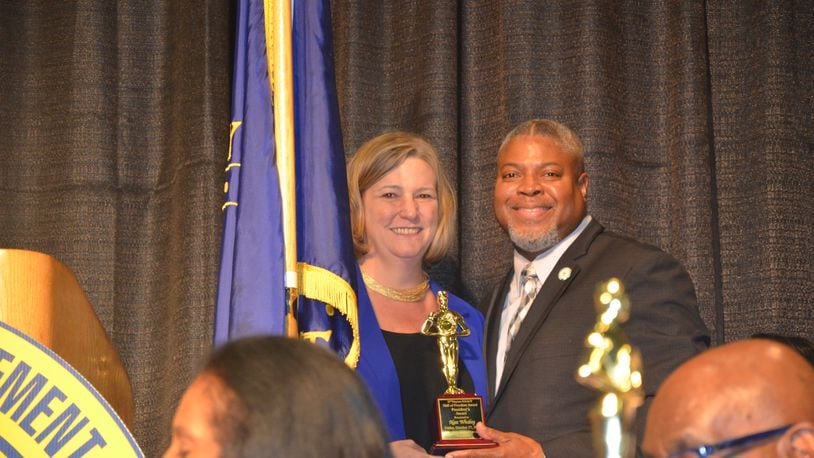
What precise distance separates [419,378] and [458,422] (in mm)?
400

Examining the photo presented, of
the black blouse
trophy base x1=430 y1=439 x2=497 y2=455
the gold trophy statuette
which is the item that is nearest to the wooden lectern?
trophy base x1=430 y1=439 x2=497 y2=455

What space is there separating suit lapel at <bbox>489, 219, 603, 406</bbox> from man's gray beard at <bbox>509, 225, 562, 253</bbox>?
77 mm

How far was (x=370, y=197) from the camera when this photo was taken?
4.21m

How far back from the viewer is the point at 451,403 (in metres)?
3.66

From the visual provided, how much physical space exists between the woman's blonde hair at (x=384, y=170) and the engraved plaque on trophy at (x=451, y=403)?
1.60ft

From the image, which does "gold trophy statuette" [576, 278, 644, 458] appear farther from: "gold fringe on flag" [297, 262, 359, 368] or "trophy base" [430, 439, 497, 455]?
"gold fringe on flag" [297, 262, 359, 368]

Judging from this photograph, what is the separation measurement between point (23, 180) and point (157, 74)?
76cm

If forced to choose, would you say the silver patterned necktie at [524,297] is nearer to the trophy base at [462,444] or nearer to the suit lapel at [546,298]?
the suit lapel at [546,298]

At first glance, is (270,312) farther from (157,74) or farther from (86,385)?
(157,74)

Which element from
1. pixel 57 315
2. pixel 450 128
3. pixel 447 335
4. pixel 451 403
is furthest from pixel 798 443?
pixel 450 128

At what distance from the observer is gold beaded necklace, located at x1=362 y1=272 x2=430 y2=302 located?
420 cm

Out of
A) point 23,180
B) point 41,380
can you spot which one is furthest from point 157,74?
point 41,380

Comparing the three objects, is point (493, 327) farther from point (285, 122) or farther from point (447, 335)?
point (285, 122)

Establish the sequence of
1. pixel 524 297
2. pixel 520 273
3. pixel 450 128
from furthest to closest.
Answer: pixel 450 128 < pixel 520 273 < pixel 524 297
